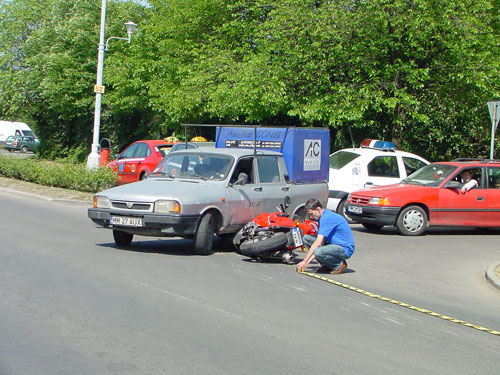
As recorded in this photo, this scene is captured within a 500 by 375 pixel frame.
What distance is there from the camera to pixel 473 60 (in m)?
20.3

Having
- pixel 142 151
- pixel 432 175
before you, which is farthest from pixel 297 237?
pixel 142 151

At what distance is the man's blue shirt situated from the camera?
943 centimetres

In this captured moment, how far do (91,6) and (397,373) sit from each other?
1403 inches

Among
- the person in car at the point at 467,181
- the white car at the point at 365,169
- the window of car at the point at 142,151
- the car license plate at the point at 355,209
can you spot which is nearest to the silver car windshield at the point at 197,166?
the car license plate at the point at 355,209

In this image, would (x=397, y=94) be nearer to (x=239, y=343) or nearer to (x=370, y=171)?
(x=370, y=171)

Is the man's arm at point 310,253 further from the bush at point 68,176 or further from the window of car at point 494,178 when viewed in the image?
the bush at point 68,176

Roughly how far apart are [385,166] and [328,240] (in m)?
8.24

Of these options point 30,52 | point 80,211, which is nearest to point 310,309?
point 80,211

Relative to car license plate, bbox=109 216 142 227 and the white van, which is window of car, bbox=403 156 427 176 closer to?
car license plate, bbox=109 216 142 227

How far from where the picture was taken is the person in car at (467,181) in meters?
14.9

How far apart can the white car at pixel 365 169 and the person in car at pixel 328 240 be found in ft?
23.2

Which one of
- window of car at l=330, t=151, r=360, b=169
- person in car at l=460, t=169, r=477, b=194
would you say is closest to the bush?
window of car at l=330, t=151, r=360, b=169

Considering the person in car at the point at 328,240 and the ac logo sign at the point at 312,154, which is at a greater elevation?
the ac logo sign at the point at 312,154

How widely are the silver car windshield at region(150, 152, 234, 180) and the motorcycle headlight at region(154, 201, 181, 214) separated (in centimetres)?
136
